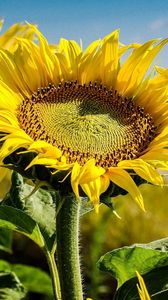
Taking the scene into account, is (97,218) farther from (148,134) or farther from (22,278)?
(148,134)

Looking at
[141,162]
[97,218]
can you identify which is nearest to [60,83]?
[141,162]

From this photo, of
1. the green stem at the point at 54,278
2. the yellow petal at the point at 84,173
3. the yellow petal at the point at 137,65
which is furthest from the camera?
the yellow petal at the point at 137,65

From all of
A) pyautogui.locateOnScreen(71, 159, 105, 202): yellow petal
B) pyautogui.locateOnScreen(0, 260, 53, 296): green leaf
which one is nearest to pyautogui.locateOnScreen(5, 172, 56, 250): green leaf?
pyautogui.locateOnScreen(71, 159, 105, 202): yellow petal

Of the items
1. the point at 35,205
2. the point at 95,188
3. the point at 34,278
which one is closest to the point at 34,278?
the point at 34,278

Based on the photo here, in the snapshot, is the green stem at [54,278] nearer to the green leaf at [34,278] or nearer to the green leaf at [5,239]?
the green leaf at [5,239]

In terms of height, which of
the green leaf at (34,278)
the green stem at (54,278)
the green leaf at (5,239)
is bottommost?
the green leaf at (34,278)


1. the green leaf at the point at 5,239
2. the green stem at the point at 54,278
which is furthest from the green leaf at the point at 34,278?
the green stem at the point at 54,278
